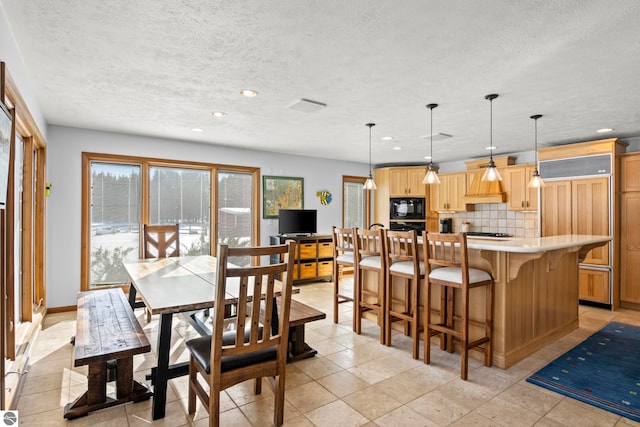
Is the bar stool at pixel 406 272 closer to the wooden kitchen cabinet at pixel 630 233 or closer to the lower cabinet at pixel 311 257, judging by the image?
the lower cabinet at pixel 311 257

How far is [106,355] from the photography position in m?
2.11

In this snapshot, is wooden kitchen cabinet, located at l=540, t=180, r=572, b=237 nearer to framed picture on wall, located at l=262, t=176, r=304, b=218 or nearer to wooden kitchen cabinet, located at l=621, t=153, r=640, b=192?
wooden kitchen cabinet, located at l=621, t=153, r=640, b=192

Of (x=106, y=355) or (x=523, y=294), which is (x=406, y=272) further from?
(x=106, y=355)

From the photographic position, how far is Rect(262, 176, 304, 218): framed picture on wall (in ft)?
21.2

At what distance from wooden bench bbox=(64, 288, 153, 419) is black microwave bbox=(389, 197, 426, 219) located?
224 inches

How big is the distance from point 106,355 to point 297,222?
4.61 metres

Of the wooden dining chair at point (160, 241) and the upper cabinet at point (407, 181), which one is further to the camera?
the upper cabinet at point (407, 181)

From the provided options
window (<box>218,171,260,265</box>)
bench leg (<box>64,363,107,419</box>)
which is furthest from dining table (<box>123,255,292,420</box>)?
window (<box>218,171,260,265</box>)

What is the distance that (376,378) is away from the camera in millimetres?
2779

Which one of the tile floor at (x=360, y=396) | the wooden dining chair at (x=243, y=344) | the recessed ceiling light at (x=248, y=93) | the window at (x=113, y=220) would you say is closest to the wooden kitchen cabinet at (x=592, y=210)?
the tile floor at (x=360, y=396)

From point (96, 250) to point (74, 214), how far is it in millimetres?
580

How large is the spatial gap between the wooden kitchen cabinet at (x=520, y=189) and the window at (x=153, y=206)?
443 cm

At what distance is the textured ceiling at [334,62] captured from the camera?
2006 mm

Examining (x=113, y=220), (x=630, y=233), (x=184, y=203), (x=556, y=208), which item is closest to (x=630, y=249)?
(x=630, y=233)
